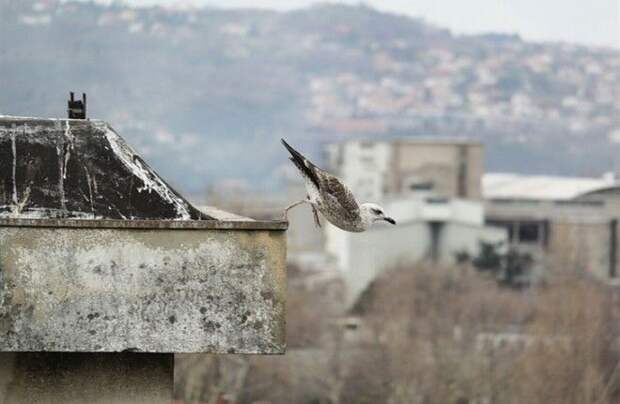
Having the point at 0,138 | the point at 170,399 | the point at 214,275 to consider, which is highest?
the point at 0,138

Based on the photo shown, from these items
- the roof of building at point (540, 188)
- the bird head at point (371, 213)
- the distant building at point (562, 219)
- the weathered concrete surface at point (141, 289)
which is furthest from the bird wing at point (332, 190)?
the roof of building at point (540, 188)

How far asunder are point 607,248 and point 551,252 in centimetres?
912

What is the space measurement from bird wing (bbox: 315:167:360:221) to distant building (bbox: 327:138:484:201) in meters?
104

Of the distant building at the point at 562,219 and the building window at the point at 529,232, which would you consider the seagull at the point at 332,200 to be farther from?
the building window at the point at 529,232

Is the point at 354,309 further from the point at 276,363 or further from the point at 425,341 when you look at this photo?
the point at 276,363

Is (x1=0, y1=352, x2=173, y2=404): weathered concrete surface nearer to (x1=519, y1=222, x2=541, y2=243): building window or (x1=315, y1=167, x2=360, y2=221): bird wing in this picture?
(x1=315, y1=167, x2=360, y2=221): bird wing

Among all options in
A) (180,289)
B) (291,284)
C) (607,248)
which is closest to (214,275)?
(180,289)

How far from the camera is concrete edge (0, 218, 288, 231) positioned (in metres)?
13.7

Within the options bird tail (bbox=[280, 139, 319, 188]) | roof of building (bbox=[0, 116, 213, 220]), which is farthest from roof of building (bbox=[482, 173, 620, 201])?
bird tail (bbox=[280, 139, 319, 188])

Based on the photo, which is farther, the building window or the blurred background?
the building window

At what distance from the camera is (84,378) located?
14.0 m

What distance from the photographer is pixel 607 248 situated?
106250 mm

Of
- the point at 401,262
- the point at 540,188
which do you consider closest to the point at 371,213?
the point at 401,262

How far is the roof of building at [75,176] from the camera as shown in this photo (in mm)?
14461
